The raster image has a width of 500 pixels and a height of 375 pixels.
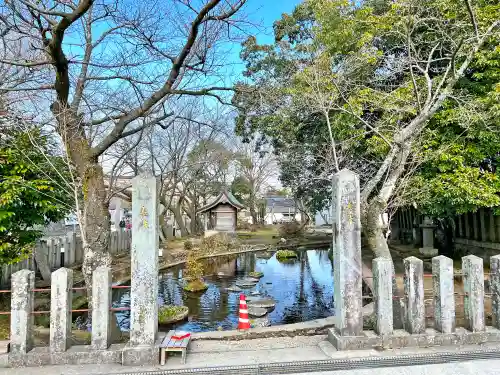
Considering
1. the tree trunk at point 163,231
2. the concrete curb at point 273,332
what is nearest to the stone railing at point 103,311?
the concrete curb at point 273,332

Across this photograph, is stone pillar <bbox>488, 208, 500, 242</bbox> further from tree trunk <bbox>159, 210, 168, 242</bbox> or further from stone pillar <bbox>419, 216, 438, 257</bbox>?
tree trunk <bbox>159, 210, 168, 242</bbox>

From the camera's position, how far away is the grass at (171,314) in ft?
33.0

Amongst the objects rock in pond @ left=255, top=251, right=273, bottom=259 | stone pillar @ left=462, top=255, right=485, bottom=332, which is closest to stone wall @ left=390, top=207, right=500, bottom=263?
rock in pond @ left=255, top=251, right=273, bottom=259

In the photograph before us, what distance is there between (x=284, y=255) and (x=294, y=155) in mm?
7978

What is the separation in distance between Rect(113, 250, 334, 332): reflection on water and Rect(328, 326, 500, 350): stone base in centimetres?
523

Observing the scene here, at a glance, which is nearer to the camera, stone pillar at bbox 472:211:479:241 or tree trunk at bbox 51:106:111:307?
tree trunk at bbox 51:106:111:307

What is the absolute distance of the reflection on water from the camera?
10.8m

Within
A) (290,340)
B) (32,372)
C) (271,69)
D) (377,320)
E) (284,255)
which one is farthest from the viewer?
(284,255)

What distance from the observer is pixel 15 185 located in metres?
7.54

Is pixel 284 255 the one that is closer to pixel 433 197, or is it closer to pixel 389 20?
pixel 433 197

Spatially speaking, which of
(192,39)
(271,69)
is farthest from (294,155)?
(192,39)

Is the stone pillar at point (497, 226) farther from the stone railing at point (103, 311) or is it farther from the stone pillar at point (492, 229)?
the stone railing at point (103, 311)

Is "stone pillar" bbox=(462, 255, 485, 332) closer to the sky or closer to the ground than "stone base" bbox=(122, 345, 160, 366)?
closer to the sky

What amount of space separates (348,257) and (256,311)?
6.37 meters
